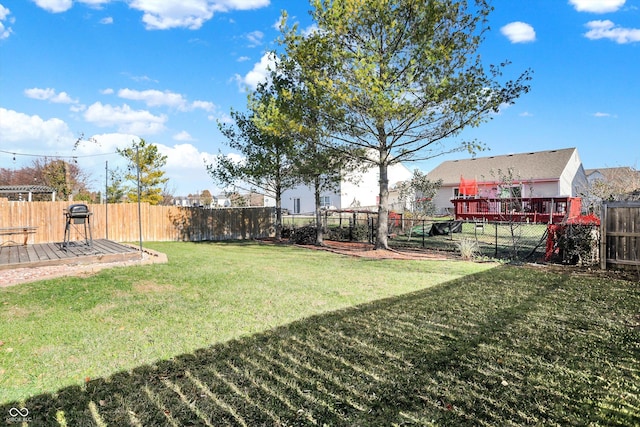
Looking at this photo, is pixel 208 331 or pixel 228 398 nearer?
pixel 228 398

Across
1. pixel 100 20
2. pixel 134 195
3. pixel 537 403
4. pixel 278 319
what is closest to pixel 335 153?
pixel 278 319

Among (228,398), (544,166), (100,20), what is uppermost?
(100,20)

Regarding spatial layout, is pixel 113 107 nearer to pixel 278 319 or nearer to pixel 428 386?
pixel 278 319

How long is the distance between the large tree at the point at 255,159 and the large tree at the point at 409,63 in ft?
16.0

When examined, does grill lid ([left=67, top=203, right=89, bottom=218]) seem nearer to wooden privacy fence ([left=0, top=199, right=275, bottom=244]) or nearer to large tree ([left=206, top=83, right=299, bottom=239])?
wooden privacy fence ([left=0, top=199, right=275, bottom=244])

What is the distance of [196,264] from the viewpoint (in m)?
8.91

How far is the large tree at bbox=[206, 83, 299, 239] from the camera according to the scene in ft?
52.4

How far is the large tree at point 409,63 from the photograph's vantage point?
34.2 ft

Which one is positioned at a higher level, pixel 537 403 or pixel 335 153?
pixel 335 153

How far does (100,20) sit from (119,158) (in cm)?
1341

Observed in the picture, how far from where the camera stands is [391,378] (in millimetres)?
3076

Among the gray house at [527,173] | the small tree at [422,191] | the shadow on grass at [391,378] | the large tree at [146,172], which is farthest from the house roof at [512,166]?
the shadow on grass at [391,378]

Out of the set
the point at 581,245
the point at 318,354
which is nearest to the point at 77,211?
the point at 318,354

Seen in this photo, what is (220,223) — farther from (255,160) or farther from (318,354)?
(318,354)
